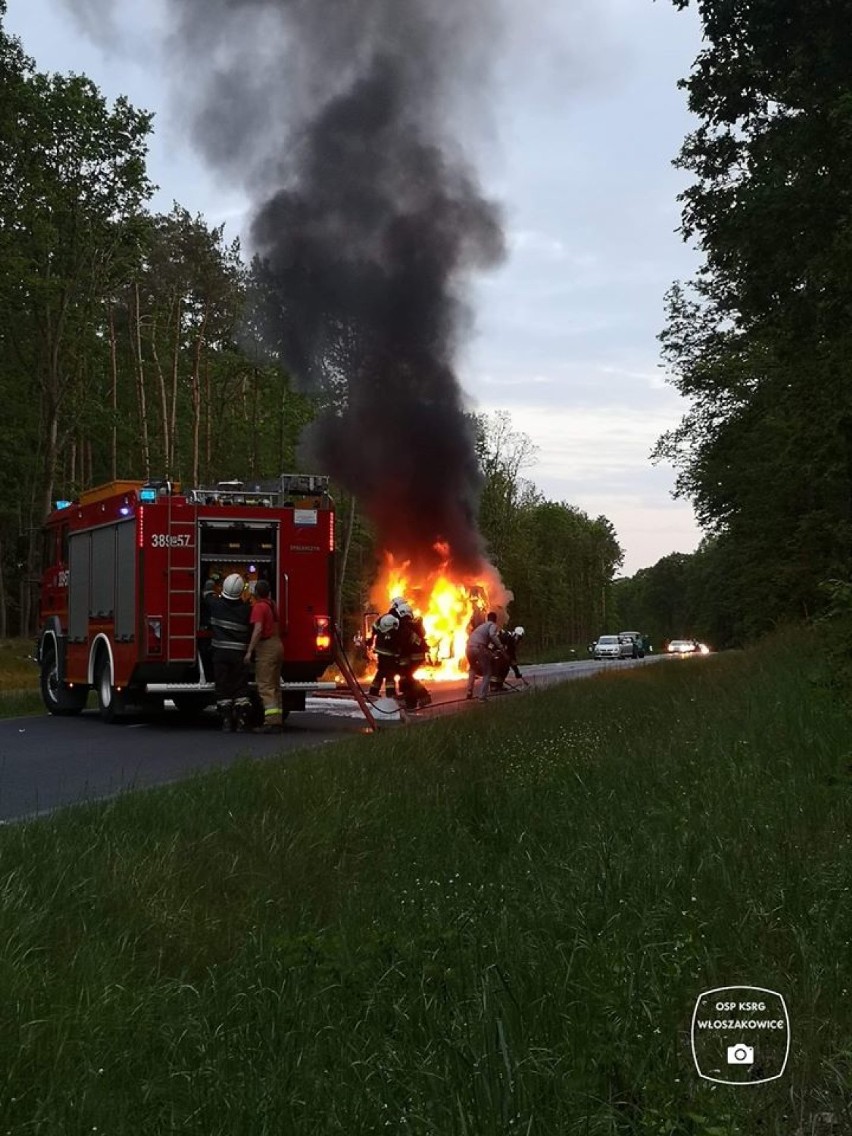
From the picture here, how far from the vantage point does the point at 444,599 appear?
2491 centimetres

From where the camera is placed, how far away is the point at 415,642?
16.5 meters

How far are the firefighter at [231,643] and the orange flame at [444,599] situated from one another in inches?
391

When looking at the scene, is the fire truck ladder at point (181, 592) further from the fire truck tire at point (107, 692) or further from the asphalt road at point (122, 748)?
the fire truck tire at point (107, 692)

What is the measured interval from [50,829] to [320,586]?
29.4 ft

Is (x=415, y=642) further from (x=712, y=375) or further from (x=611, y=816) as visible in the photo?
(x=712, y=375)

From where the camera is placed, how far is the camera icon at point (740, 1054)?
10.2 feet

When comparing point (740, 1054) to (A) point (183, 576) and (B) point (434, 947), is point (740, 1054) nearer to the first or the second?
(B) point (434, 947)

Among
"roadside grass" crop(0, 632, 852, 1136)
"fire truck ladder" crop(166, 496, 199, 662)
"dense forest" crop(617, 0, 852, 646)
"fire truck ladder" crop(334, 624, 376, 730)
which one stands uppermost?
"dense forest" crop(617, 0, 852, 646)

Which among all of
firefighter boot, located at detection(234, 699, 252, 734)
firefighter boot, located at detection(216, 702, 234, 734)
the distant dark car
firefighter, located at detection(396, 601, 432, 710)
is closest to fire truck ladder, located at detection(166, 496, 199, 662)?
firefighter boot, located at detection(216, 702, 234, 734)

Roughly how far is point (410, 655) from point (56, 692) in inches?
191

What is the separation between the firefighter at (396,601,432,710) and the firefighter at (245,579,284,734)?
2899 mm

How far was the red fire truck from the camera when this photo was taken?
14.1m

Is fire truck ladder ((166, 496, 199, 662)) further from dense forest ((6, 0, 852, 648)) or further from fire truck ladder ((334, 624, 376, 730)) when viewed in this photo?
dense forest ((6, 0, 852, 648))

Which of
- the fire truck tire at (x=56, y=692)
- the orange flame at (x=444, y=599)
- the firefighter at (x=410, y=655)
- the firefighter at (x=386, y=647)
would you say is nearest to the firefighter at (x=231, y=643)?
the firefighter at (x=386, y=647)
